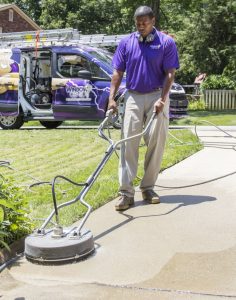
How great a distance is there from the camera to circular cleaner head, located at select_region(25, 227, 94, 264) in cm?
417

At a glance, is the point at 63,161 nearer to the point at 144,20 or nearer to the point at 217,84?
the point at 144,20

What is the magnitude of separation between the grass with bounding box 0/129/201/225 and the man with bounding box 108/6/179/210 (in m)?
0.57

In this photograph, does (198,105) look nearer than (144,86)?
No

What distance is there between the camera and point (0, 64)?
14.2 m

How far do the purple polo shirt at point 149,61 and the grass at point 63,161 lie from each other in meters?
1.34

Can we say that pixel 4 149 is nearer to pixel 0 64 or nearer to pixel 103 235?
pixel 0 64

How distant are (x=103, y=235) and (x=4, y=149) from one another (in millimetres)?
5875

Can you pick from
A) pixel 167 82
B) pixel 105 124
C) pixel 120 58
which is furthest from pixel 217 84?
pixel 105 124

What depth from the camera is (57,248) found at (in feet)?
13.7

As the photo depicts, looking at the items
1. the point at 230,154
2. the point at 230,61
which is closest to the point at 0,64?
the point at 230,154

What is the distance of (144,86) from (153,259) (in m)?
2.03

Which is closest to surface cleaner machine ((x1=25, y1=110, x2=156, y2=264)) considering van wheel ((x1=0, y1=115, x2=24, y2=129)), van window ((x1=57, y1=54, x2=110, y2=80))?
van window ((x1=57, y1=54, x2=110, y2=80))

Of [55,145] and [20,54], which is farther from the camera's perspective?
[20,54]

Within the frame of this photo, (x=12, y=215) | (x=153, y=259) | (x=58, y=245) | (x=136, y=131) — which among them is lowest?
(x=153, y=259)
